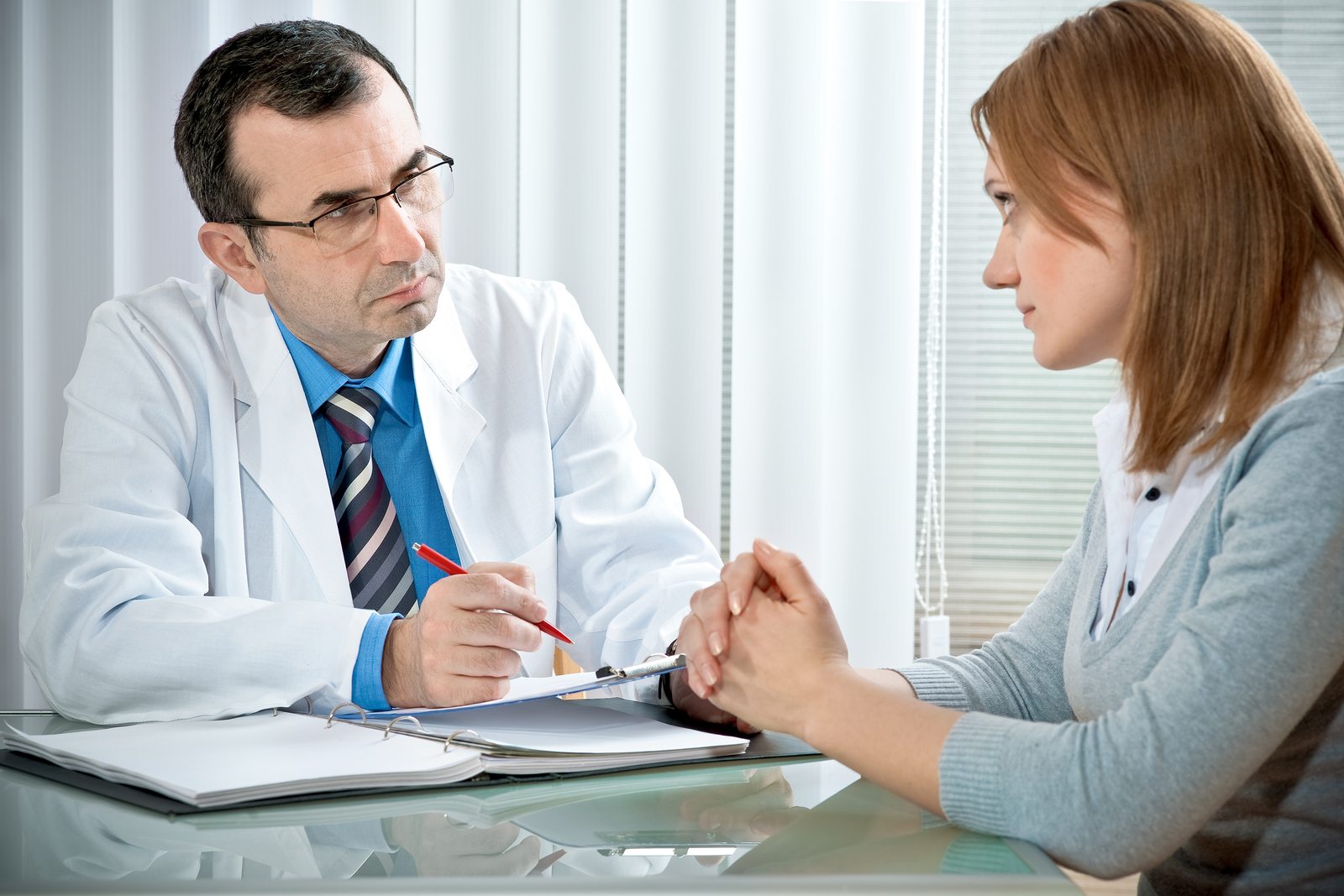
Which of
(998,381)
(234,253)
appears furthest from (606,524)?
(998,381)

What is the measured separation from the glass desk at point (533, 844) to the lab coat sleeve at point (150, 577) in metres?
0.25

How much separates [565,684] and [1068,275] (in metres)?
0.55

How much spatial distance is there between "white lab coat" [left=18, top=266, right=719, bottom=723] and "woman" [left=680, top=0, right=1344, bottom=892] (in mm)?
446

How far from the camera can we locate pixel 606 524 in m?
1.54

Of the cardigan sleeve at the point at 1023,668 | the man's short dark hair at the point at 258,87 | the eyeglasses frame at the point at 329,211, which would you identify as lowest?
the cardigan sleeve at the point at 1023,668

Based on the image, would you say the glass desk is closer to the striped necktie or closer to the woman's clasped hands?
the woman's clasped hands

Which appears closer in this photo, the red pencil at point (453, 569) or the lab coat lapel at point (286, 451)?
the red pencil at point (453, 569)

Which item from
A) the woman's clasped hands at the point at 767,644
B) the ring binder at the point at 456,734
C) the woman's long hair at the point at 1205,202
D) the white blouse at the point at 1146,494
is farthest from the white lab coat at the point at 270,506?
the woman's long hair at the point at 1205,202

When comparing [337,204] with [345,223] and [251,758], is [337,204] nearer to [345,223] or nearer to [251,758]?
[345,223]

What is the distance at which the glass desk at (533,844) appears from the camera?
2.06ft

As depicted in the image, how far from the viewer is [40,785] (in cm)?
85

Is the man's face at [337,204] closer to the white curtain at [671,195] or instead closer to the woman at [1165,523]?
the white curtain at [671,195]

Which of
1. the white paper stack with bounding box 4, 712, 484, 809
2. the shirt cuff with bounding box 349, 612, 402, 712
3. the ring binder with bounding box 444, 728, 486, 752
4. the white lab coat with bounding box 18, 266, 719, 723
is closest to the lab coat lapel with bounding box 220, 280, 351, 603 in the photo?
the white lab coat with bounding box 18, 266, 719, 723

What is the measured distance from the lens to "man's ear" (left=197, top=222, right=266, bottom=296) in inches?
58.3
